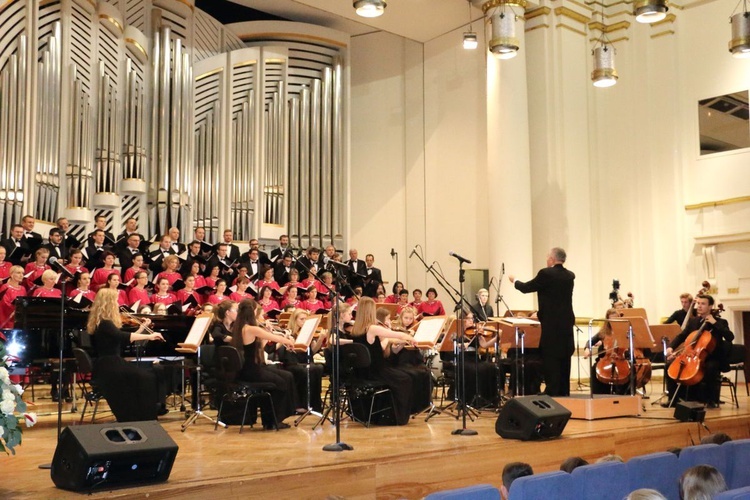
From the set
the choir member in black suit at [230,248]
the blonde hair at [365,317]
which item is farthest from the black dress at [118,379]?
the choir member in black suit at [230,248]

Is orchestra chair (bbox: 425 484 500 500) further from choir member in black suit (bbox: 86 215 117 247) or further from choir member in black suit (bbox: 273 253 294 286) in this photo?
choir member in black suit (bbox: 273 253 294 286)

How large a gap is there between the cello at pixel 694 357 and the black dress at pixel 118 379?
5.44 metres

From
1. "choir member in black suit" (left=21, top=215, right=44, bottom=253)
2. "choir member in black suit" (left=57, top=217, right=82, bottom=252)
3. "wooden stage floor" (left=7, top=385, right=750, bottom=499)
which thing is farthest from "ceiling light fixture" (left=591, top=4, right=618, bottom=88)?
"choir member in black suit" (left=21, top=215, right=44, bottom=253)

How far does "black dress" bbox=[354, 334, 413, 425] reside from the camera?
25.1 feet

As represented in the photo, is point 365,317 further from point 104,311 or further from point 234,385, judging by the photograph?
point 104,311

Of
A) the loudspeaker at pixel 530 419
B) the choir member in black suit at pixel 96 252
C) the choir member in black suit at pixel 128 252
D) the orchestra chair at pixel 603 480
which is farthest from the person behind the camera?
the choir member in black suit at pixel 128 252

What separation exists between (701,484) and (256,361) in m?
4.76

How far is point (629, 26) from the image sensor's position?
14.4 meters

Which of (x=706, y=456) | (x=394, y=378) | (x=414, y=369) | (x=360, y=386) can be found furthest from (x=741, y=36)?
(x=706, y=456)

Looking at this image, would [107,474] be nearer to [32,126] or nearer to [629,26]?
[32,126]

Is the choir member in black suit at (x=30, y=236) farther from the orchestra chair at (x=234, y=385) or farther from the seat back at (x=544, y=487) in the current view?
the seat back at (x=544, y=487)

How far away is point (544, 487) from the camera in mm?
3410

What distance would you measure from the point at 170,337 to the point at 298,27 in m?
8.59

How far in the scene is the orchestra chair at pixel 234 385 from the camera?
7180 mm
